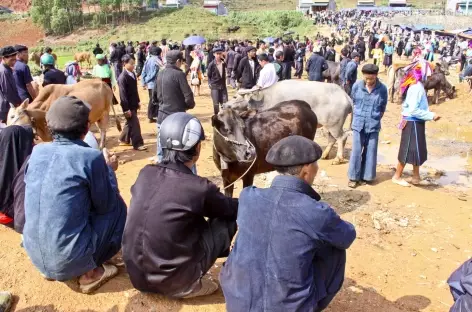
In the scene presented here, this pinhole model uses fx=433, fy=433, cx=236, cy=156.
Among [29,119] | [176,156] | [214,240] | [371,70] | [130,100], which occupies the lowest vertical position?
[214,240]

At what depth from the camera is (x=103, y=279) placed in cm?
359

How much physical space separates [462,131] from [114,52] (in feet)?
39.9

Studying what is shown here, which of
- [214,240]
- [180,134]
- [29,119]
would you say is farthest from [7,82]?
[214,240]

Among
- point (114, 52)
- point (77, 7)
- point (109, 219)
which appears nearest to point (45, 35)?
point (77, 7)

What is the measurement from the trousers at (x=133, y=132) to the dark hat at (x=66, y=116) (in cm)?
521

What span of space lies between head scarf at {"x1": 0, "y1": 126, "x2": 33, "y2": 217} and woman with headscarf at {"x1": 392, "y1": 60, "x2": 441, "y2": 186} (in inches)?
201

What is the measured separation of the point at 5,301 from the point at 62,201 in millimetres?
1107

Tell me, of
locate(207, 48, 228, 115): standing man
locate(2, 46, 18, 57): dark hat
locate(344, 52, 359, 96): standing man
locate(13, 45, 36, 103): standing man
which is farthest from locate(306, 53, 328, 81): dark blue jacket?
locate(2, 46, 18, 57): dark hat

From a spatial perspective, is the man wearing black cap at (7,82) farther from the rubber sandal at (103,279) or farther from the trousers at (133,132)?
the rubber sandal at (103,279)

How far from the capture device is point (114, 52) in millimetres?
16438

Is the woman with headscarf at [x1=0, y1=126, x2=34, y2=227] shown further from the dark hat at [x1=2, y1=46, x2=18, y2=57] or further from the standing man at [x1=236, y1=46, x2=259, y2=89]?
the standing man at [x1=236, y1=46, x2=259, y2=89]

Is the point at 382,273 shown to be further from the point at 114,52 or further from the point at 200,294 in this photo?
the point at 114,52

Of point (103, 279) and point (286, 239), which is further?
point (103, 279)

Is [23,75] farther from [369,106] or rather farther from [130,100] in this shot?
[369,106]
